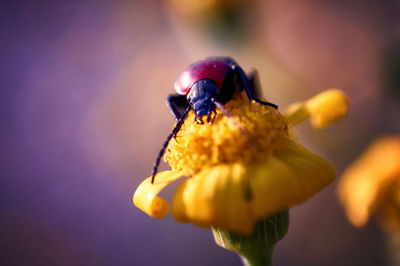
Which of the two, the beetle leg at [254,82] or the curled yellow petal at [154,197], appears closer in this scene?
the curled yellow petal at [154,197]

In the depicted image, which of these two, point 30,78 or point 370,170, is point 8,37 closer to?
point 30,78

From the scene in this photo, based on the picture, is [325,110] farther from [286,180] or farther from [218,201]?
[218,201]

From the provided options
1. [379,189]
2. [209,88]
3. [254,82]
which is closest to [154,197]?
[209,88]

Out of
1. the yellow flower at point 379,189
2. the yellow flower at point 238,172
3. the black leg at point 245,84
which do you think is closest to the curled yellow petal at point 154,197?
the yellow flower at point 238,172

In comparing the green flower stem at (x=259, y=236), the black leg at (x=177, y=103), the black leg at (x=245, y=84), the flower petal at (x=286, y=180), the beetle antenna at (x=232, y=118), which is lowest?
the green flower stem at (x=259, y=236)

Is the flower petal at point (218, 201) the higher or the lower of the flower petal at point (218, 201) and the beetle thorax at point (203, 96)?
the lower

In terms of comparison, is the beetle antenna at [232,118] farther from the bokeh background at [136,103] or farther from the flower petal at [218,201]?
the bokeh background at [136,103]

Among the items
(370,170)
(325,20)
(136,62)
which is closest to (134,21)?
(136,62)
